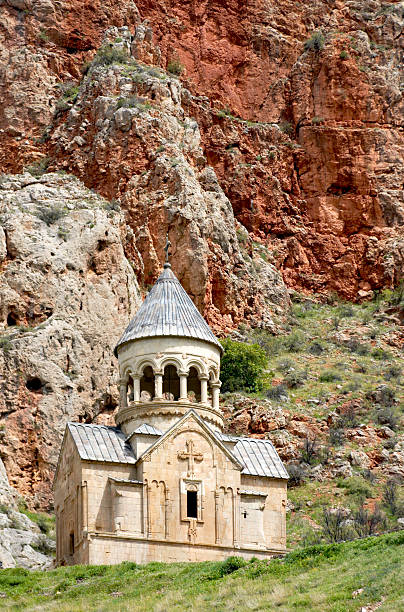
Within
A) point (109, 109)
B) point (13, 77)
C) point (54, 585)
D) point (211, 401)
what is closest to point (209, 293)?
point (109, 109)

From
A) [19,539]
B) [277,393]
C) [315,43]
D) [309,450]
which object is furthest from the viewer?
[315,43]

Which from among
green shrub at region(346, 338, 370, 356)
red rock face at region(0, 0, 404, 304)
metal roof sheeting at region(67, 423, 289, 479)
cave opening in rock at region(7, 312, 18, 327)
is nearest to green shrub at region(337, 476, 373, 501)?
metal roof sheeting at region(67, 423, 289, 479)

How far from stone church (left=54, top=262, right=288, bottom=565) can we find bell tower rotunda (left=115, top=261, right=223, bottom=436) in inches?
1.3

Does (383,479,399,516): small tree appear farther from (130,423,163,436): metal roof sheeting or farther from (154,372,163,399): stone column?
(130,423,163,436): metal roof sheeting

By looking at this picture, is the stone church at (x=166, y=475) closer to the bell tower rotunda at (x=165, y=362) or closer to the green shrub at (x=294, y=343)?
the bell tower rotunda at (x=165, y=362)

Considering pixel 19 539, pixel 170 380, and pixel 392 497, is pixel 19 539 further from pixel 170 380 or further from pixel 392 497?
pixel 392 497

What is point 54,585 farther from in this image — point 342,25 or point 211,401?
point 342,25

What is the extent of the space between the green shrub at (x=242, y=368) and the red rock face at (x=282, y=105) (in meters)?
13.5

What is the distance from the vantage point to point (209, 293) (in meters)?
78.2

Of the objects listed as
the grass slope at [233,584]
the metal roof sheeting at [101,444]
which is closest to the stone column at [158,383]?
the metal roof sheeting at [101,444]

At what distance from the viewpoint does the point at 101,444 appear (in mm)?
48531

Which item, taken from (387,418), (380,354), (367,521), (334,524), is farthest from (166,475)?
(380,354)

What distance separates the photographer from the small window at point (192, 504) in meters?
47.9

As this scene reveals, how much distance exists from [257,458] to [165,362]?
14.7 feet
